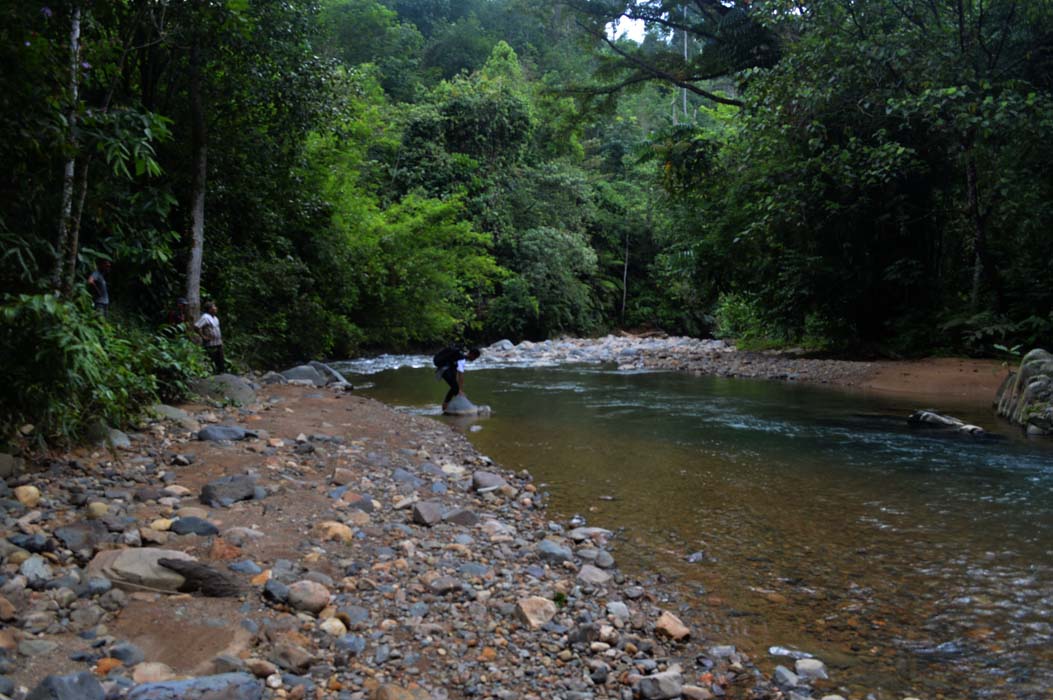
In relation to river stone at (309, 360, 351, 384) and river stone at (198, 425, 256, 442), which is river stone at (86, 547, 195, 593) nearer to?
river stone at (198, 425, 256, 442)

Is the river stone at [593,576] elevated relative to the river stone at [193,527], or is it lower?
lower

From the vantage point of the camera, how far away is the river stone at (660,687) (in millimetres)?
2916

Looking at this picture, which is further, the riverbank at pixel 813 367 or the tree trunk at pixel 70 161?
the riverbank at pixel 813 367

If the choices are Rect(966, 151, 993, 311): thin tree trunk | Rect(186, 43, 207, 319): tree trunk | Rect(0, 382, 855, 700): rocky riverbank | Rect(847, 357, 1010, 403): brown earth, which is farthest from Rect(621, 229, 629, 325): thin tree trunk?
Rect(0, 382, 855, 700): rocky riverbank

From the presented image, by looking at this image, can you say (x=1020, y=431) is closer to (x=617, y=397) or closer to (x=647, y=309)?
(x=617, y=397)

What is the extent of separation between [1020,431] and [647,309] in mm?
29860

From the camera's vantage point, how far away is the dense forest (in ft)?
15.5

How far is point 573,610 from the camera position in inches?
144

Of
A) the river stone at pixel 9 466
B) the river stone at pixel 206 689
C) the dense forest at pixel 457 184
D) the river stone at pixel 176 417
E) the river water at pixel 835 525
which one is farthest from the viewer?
the river stone at pixel 176 417

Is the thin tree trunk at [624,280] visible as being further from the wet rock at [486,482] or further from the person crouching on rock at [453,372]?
the wet rock at [486,482]

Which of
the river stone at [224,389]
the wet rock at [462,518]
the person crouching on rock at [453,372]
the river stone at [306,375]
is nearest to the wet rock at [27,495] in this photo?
the wet rock at [462,518]

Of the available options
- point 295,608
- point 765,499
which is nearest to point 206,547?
point 295,608

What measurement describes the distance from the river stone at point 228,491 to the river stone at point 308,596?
1.41 m

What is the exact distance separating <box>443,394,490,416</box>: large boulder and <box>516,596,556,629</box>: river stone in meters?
6.81
